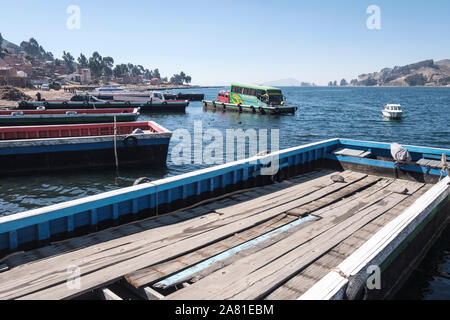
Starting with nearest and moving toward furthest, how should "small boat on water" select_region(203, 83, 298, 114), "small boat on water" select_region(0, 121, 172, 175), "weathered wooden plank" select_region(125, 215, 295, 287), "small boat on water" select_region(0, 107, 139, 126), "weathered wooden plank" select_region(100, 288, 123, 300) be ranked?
"weathered wooden plank" select_region(100, 288, 123, 300) → "weathered wooden plank" select_region(125, 215, 295, 287) → "small boat on water" select_region(0, 121, 172, 175) → "small boat on water" select_region(0, 107, 139, 126) → "small boat on water" select_region(203, 83, 298, 114)

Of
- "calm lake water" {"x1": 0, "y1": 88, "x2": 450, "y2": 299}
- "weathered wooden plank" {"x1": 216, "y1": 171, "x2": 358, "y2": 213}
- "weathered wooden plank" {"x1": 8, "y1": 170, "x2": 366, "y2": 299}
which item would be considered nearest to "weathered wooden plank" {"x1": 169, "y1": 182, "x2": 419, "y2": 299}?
"weathered wooden plank" {"x1": 8, "y1": 170, "x2": 366, "y2": 299}

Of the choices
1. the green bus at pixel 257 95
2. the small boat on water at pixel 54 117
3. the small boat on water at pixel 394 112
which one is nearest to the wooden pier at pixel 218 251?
the small boat on water at pixel 54 117

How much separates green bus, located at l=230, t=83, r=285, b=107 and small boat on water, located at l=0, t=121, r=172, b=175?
36663 mm

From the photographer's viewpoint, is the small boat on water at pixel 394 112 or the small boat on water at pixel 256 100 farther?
the small boat on water at pixel 256 100

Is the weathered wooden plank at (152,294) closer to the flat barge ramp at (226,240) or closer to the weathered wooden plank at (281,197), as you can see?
the flat barge ramp at (226,240)

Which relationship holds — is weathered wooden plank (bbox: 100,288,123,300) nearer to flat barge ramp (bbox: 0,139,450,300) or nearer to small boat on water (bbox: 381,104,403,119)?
flat barge ramp (bbox: 0,139,450,300)

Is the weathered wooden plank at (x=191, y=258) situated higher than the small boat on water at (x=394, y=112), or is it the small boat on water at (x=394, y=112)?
the small boat on water at (x=394, y=112)

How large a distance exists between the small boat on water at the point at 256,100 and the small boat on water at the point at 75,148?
118 ft

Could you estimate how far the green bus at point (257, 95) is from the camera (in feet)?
178

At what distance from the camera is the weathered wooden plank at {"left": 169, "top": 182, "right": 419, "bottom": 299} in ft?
15.2

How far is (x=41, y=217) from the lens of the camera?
18.8 ft

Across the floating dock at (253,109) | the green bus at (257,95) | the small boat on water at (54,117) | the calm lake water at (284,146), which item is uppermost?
the green bus at (257,95)

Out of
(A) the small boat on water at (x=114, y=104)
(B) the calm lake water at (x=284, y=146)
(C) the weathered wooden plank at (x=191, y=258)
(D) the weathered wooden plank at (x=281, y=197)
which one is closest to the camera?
(C) the weathered wooden plank at (x=191, y=258)

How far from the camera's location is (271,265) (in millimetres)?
5410
